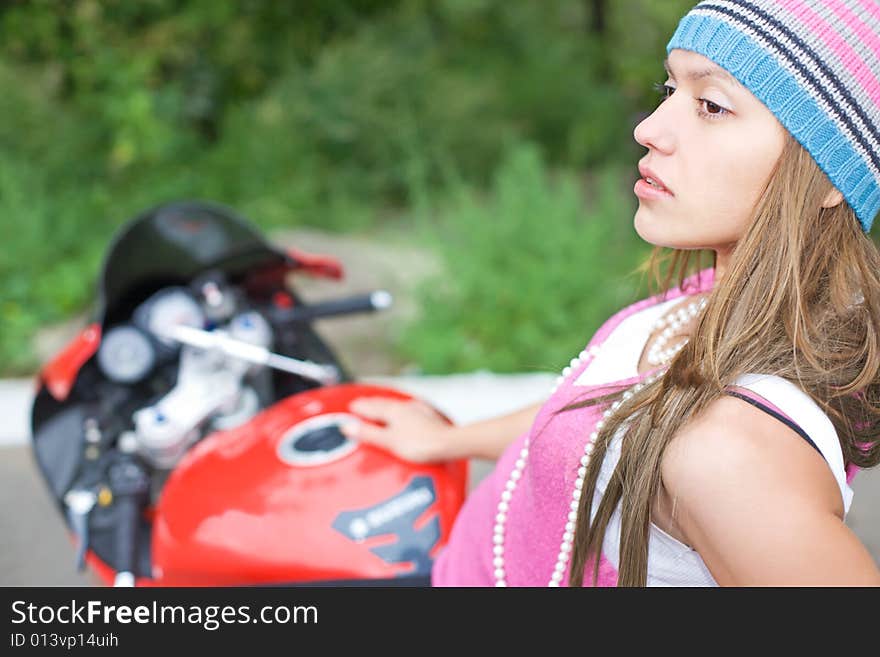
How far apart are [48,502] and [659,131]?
6.44 feet

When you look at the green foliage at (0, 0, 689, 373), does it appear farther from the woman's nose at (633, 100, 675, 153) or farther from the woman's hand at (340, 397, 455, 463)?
the woman's nose at (633, 100, 675, 153)

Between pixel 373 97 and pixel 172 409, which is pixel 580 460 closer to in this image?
pixel 172 409

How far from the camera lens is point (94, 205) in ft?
14.8

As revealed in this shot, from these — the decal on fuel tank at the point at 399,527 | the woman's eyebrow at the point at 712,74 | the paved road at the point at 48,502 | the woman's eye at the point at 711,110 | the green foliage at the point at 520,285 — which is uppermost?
the woman's eyebrow at the point at 712,74

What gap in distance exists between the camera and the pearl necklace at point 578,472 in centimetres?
100

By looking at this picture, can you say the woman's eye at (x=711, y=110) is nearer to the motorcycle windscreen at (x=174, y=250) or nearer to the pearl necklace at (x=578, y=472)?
the pearl necklace at (x=578, y=472)

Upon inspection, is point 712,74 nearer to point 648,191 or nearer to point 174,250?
point 648,191

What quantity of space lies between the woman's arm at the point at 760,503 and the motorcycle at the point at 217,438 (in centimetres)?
59

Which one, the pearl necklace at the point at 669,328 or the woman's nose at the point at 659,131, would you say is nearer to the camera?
the woman's nose at the point at 659,131

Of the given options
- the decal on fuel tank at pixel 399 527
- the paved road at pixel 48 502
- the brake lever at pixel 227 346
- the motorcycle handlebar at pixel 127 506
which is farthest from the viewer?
the paved road at pixel 48 502

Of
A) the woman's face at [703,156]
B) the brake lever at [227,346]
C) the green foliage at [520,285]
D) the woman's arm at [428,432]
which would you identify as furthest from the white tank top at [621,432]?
the green foliage at [520,285]

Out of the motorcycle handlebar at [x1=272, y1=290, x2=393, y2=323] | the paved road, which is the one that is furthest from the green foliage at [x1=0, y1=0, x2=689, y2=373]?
the motorcycle handlebar at [x1=272, y1=290, x2=393, y2=323]

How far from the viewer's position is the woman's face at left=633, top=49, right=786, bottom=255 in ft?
2.96

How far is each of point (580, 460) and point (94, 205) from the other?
13.1ft
